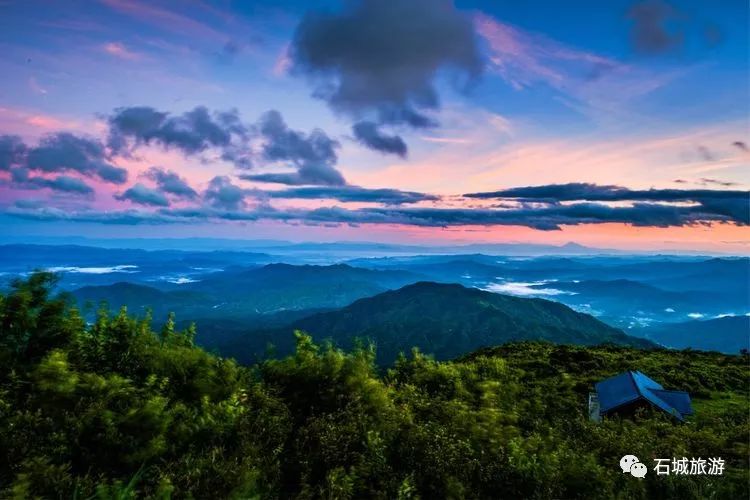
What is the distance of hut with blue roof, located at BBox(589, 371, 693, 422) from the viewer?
99.1 ft

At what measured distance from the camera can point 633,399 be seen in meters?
30.4

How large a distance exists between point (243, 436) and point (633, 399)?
30847 mm

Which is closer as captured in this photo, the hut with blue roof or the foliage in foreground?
the foliage in foreground

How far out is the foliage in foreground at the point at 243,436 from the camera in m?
8.81

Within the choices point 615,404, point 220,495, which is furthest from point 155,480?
point 615,404

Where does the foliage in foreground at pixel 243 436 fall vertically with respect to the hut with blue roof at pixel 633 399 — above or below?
above

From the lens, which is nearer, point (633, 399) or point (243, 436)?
point (243, 436)

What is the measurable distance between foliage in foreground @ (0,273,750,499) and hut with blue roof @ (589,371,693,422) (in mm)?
12771

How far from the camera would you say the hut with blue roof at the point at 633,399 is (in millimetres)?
30203

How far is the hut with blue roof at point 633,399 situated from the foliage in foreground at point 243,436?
12.8 m

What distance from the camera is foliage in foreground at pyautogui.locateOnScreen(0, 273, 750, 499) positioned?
881 centimetres

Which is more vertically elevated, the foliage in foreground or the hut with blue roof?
the foliage in foreground

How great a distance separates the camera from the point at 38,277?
12.8 metres

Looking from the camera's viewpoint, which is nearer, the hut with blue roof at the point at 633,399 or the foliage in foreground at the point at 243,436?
the foliage in foreground at the point at 243,436
